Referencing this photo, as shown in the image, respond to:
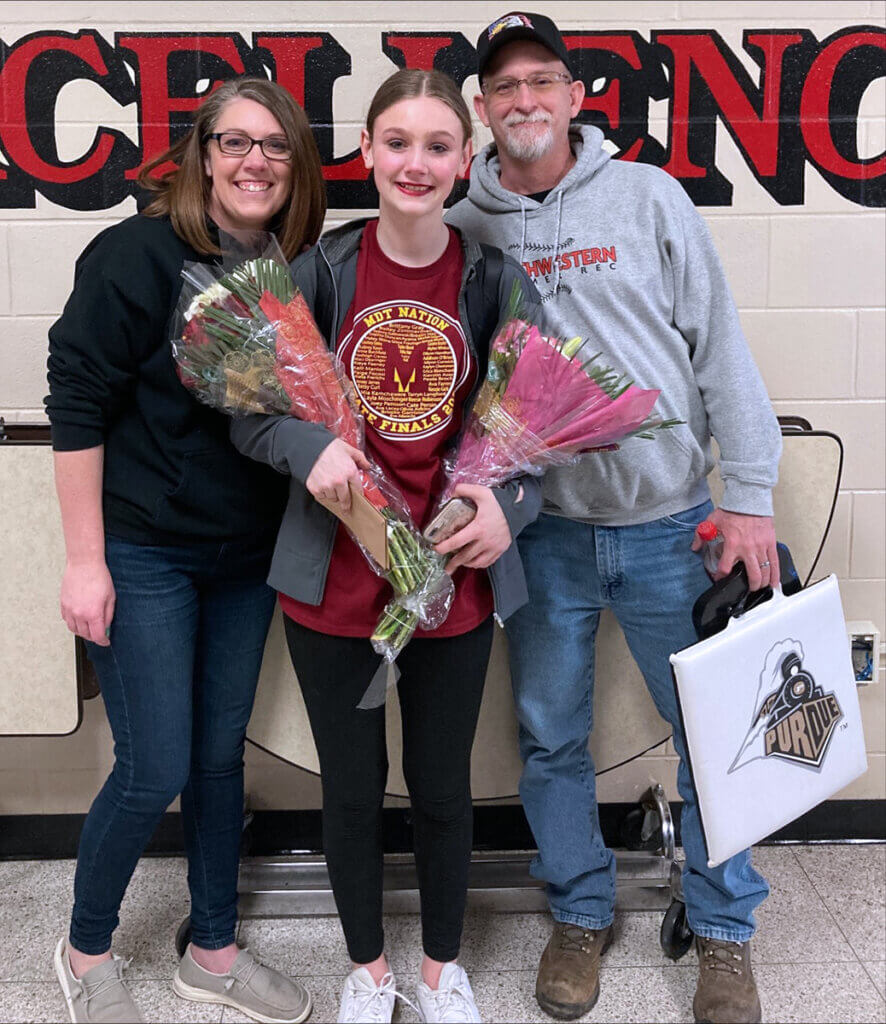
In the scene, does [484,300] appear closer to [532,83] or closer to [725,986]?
[532,83]

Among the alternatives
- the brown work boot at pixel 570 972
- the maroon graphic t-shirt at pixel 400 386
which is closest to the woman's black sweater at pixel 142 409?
the maroon graphic t-shirt at pixel 400 386

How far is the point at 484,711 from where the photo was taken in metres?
2.32

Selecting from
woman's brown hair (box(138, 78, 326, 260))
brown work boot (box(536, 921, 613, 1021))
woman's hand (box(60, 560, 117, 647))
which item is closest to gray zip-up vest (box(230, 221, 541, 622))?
woman's brown hair (box(138, 78, 326, 260))

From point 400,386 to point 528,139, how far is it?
557 millimetres

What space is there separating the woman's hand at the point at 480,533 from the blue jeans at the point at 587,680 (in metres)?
0.37

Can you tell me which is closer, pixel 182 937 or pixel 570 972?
pixel 570 972

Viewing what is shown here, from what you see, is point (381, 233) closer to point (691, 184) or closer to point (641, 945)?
point (691, 184)

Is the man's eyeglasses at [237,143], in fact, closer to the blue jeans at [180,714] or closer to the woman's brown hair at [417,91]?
the woman's brown hair at [417,91]

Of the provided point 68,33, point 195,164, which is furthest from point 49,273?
point 195,164

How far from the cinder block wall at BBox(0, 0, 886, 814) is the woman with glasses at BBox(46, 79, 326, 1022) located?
1.75 ft

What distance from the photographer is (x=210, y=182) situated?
1830mm

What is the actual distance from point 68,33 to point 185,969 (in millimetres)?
2064

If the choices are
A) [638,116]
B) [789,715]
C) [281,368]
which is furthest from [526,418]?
[638,116]

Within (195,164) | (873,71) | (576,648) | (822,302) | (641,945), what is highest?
(873,71)
